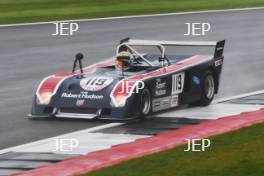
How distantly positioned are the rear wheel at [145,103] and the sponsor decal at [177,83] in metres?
0.77

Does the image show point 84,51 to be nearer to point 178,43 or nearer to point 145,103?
point 178,43

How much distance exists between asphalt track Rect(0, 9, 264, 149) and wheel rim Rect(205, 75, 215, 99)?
1505 mm

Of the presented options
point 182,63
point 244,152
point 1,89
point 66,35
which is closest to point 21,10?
point 66,35

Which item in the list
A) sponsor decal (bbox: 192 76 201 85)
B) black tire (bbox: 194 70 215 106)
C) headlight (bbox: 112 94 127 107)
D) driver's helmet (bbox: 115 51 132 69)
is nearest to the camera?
headlight (bbox: 112 94 127 107)

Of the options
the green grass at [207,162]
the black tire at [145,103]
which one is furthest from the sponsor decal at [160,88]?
the green grass at [207,162]

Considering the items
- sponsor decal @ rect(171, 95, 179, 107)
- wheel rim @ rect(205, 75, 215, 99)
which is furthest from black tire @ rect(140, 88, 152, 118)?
wheel rim @ rect(205, 75, 215, 99)

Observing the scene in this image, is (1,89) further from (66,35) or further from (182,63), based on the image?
(66,35)

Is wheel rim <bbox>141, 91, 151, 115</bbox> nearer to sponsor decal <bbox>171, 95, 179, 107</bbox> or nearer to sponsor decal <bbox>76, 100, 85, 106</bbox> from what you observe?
sponsor decal <bbox>171, 95, 179, 107</bbox>

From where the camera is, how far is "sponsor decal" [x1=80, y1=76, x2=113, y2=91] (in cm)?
1662

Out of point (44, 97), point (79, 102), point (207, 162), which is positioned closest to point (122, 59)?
point (79, 102)

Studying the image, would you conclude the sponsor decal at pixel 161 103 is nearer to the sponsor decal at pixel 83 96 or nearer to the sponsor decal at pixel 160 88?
the sponsor decal at pixel 160 88

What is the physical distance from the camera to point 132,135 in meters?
15.4

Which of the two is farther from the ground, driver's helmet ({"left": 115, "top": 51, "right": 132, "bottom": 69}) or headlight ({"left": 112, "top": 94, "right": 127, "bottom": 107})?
driver's helmet ({"left": 115, "top": 51, "right": 132, "bottom": 69})

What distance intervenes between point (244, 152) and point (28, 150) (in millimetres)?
2992
